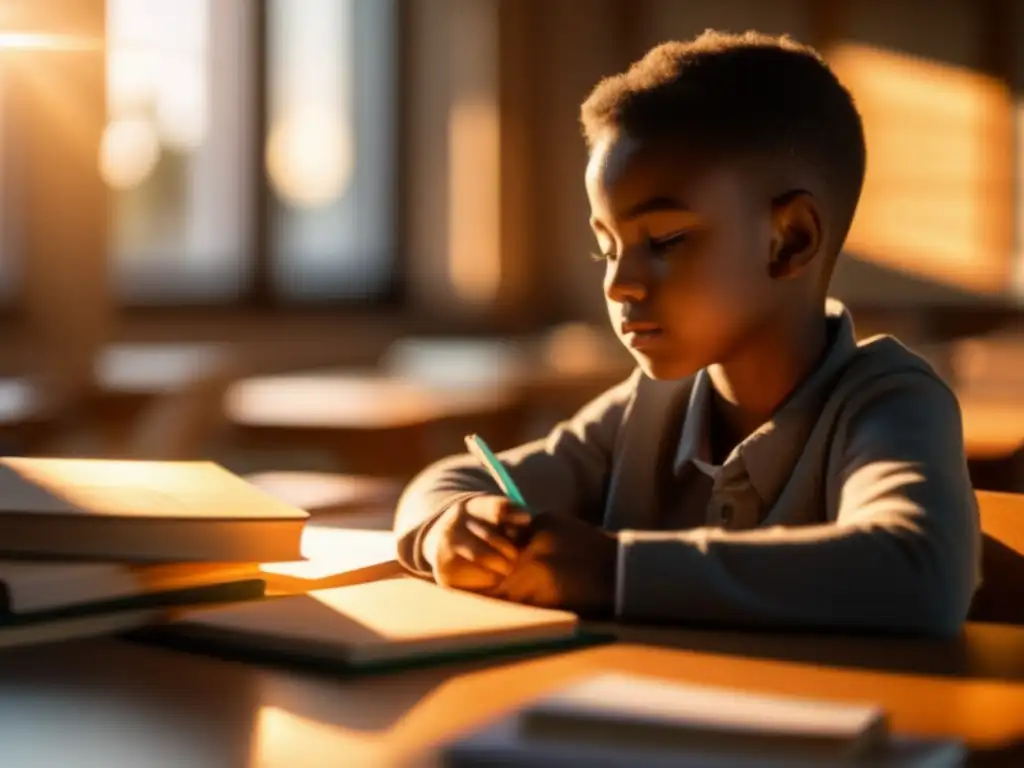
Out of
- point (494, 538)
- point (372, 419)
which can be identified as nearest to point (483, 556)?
point (494, 538)

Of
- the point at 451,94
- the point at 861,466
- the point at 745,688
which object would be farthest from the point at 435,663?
the point at 451,94

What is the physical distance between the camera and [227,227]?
6680 millimetres

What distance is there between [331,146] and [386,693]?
646 cm

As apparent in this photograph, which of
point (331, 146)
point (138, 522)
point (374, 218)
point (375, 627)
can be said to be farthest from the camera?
point (374, 218)

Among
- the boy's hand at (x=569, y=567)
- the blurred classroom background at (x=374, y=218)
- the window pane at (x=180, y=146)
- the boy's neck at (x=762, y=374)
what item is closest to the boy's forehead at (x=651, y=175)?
the boy's neck at (x=762, y=374)

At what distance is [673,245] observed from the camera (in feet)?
3.60

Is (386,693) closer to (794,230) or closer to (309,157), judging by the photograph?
(794,230)

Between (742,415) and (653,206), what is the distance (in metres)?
0.20

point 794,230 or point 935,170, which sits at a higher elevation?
point 935,170

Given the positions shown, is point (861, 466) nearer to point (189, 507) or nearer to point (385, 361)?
point (189, 507)

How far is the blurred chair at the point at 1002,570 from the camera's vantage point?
1.21 m

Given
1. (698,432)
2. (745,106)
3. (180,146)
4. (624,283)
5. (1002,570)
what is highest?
(180,146)

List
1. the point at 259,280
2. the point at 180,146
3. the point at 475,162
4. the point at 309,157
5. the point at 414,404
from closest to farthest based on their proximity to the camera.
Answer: the point at 414,404, the point at 180,146, the point at 259,280, the point at 309,157, the point at 475,162

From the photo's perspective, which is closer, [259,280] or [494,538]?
[494,538]
